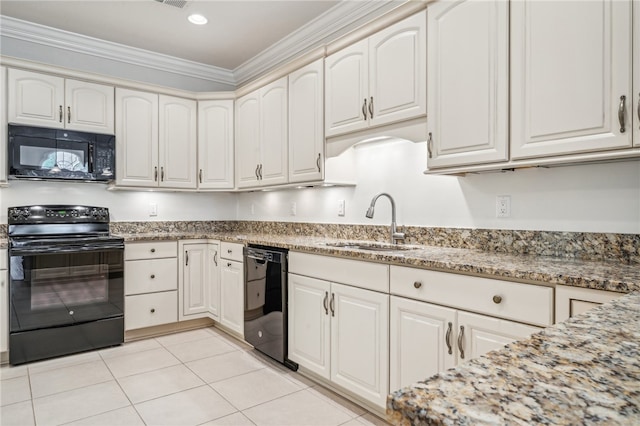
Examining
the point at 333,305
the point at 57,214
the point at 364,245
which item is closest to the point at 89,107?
the point at 57,214

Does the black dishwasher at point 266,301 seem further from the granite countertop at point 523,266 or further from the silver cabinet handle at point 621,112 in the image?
the silver cabinet handle at point 621,112

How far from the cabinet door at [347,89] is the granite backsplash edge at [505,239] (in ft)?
2.53

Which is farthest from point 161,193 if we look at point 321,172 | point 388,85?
point 388,85

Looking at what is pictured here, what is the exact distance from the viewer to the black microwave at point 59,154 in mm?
3141

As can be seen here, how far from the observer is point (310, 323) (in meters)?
2.55

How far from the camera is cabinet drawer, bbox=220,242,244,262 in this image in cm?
330

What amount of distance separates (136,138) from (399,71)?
2.57m

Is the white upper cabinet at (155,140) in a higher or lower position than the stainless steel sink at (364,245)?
higher

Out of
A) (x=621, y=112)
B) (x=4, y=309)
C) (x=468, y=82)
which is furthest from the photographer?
(x=4, y=309)

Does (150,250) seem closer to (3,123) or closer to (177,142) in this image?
(177,142)

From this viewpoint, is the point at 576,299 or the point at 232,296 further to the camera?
the point at 232,296

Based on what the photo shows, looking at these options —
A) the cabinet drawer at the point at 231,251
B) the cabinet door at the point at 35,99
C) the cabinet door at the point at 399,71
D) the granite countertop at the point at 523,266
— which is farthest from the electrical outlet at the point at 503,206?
the cabinet door at the point at 35,99

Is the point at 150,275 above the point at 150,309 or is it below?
above

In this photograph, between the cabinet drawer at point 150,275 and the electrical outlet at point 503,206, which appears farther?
the cabinet drawer at point 150,275
